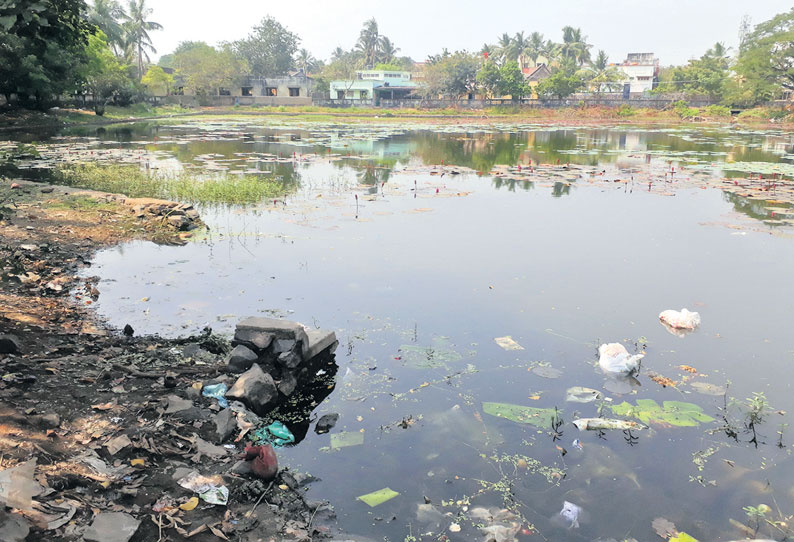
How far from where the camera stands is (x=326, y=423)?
4.00 m

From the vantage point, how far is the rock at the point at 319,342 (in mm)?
4750

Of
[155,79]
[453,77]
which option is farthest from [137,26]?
[453,77]

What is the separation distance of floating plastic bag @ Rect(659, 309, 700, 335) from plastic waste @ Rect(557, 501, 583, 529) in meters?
3.02

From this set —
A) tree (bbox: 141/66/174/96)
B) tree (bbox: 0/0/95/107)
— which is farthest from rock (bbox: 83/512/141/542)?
tree (bbox: 141/66/174/96)

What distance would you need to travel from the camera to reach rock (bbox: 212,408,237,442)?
145 inches

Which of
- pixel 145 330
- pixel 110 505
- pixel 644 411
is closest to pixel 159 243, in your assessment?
pixel 145 330

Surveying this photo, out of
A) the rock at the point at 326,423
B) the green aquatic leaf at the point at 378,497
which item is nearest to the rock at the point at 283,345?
the rock at the point at 326,423

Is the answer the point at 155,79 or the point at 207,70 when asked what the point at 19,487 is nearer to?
the point at 155,79

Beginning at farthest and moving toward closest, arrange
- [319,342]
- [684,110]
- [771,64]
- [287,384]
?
[684,110] < [771,64] < [319,342] < [287,384]

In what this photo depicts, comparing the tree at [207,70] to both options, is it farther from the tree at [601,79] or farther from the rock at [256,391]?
the rock at [256,391]

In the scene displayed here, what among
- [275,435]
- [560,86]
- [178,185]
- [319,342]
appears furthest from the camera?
[560,86]

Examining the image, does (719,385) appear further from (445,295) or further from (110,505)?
(110,505)

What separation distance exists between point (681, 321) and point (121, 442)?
5175mm

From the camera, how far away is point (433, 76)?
61.1m
